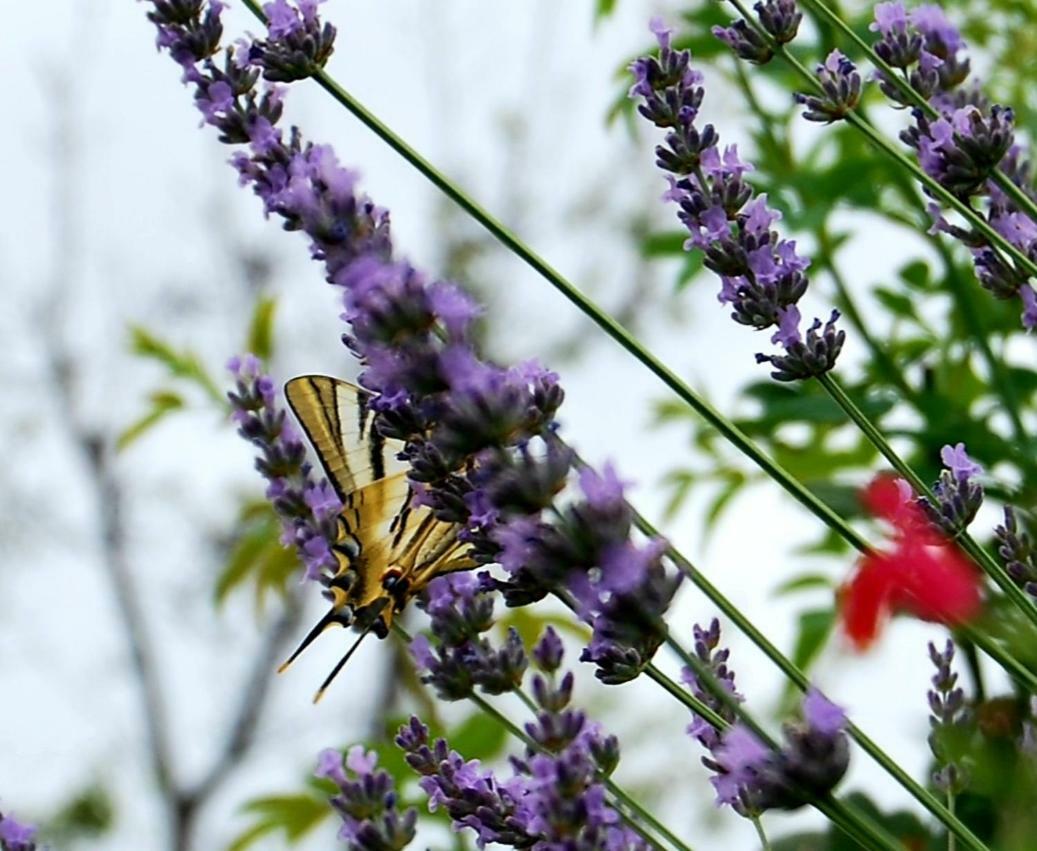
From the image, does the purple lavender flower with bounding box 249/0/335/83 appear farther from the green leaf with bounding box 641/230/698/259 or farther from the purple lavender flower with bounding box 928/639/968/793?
the green leaf with bounding box 641/230/698/259

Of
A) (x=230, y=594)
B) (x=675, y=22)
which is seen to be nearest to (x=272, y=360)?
(x=230, y=594)

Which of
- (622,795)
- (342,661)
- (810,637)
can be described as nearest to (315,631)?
(342,661)

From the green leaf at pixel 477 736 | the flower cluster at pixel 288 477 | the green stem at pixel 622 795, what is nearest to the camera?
the green stem at pixel 622 795

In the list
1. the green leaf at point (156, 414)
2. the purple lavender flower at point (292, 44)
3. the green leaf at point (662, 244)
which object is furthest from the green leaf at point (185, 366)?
the purple lavender flower at point (292, 44)

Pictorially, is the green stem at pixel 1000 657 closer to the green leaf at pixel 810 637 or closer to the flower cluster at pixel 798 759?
the flower cluster at pixel 798 759

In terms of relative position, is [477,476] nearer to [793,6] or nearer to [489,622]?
[489,622]
